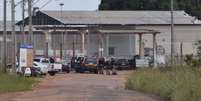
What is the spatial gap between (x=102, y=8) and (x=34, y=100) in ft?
323

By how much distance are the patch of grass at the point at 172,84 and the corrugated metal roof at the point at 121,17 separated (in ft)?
212

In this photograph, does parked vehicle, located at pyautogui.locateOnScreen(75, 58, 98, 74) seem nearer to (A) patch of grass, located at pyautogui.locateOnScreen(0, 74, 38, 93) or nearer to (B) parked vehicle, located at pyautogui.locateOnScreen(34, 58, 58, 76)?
(B) parked vehicle, located at pyautogui.locateOnScreen(34, 58, 58, 76)

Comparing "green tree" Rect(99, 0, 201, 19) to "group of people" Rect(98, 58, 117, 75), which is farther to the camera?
"green tree" Rect(99, 0, 201, 19)

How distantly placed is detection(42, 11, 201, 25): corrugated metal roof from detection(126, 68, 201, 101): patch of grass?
2546 inches

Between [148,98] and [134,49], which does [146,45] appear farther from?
[148,98]

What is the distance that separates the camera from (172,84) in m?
27.1

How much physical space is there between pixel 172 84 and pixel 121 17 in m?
76.6

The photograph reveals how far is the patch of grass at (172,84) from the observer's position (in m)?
23.1

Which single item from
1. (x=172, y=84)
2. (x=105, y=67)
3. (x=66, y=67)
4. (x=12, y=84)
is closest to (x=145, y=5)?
(x=66, y=67)

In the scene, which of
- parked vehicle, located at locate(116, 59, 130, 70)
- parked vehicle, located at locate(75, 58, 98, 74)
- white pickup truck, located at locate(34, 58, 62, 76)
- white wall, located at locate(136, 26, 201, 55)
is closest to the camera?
white pickup truck, located at locate(34, 58, 62, 76)

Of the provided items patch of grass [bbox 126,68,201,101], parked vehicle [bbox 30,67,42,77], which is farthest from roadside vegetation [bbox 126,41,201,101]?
parked vehicle [bbox 30,67,42,77]

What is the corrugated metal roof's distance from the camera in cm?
10075

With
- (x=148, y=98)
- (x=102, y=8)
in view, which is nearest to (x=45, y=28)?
(x=102, y=8)

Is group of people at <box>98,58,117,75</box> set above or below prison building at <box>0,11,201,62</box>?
below
